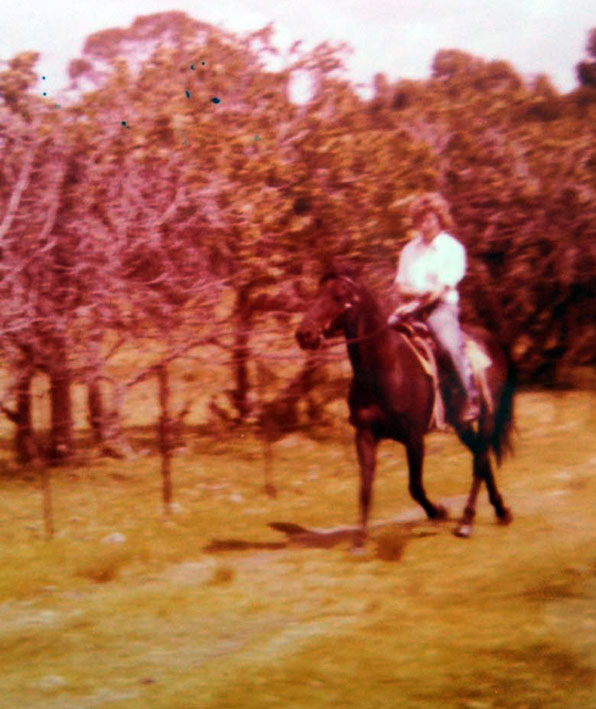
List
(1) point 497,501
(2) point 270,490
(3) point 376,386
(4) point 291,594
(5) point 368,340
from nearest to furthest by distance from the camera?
(4) point 291,594 < (5) point 368,340 < (3) point 376,386 < (1) point 497,501 < (2) point 270,490

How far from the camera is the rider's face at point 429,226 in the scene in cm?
817

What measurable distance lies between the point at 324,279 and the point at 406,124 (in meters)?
5.96

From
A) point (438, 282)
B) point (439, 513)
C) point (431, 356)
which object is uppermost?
point (438, 282)

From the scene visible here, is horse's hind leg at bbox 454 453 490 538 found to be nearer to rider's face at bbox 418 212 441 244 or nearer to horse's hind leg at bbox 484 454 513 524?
horse's hind leg at bbox 484 454 513 524

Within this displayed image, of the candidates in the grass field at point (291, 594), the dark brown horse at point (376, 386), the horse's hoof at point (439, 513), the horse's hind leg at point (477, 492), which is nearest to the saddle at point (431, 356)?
the dark brown horse at point (376, 386)

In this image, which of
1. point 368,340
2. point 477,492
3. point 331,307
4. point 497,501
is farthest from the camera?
point 497,501

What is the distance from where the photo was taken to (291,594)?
6617 millimetres

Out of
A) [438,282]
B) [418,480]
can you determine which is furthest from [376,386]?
[438,282]

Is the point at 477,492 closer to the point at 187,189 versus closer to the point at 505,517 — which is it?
the point at 505,517

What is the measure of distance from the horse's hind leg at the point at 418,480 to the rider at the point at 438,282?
488 mm

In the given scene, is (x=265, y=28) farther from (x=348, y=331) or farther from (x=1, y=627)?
(x=1, y=627)

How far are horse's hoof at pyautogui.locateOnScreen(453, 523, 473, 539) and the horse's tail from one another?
112cm

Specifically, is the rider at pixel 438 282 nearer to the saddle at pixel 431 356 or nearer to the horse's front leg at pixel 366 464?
the saddle at pixel 431 356

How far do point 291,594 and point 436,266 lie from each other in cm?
297
